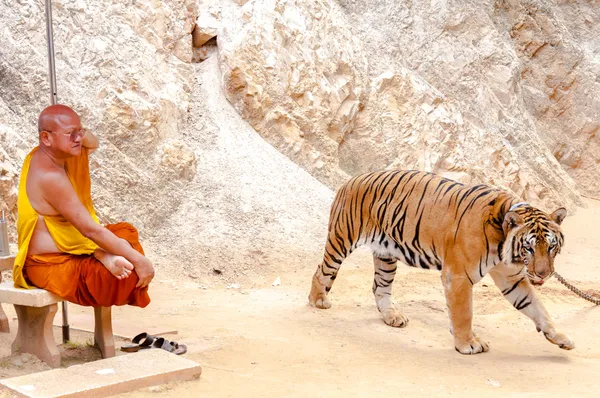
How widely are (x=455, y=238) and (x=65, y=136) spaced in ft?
9.14

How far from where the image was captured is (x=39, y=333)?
4.02 meters

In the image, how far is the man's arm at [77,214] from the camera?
150 inches

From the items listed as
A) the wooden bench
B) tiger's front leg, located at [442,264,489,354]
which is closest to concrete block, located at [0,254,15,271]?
the wooden bench

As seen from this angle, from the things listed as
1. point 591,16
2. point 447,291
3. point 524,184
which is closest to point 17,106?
point 447,291

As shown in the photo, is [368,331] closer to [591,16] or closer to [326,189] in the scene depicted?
[326,189]

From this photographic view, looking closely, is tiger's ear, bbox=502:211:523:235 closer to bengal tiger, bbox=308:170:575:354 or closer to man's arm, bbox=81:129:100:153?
bengal tiger, bbox=308:170:575:354

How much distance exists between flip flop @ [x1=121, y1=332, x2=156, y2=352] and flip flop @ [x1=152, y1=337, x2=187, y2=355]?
0.17 feet

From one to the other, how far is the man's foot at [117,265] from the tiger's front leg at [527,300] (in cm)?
274

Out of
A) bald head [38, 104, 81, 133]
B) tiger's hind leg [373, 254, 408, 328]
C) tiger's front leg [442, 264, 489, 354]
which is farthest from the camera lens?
tiger's hind leg [373, 254, 408, 328]

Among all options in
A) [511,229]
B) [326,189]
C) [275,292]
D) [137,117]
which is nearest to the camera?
[511,229]

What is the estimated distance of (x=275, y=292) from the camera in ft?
23.5

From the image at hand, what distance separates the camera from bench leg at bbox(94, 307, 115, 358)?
4250 millimetres

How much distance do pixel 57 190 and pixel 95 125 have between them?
15.2 feet

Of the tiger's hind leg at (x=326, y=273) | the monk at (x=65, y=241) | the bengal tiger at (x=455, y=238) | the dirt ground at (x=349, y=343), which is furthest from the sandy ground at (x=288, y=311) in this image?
the monk at (x=65, y=241)
